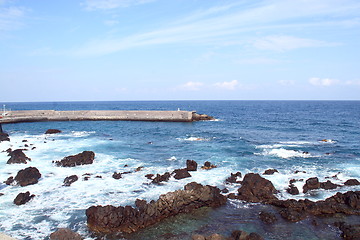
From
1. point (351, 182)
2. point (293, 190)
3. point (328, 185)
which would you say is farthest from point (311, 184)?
point (351, 182)

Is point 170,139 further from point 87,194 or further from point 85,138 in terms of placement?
point 87,194

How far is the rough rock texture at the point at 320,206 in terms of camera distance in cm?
1750

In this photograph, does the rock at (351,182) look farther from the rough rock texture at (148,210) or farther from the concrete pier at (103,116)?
the concrete pier at (103,116)

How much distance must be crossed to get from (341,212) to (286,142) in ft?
82.2

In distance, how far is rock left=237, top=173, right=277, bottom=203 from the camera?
20.1 meters

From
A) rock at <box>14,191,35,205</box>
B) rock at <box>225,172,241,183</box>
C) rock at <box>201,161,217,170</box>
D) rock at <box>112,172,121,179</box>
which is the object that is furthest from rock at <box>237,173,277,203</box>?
rock at <box>14,191,35,205</box>

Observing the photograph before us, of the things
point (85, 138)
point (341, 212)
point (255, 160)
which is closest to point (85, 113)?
point (85, 138)

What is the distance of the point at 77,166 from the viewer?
29375mm

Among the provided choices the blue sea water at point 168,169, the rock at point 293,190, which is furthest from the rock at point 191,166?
the rock at point 293,190

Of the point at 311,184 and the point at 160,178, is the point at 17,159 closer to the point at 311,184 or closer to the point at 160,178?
the point at 160,178

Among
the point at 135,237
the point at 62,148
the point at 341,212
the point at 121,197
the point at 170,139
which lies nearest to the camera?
the point at 135,237

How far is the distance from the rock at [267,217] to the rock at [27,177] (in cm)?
1876

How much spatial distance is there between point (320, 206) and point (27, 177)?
23.2 m

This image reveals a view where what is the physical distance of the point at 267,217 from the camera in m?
17.1
